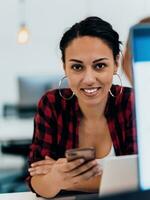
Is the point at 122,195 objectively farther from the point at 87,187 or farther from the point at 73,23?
the point at 73,23

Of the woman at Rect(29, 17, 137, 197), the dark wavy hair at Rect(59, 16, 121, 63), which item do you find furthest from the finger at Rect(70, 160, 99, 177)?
the dark wavy hair at Rect(59, 16, 121, 63)

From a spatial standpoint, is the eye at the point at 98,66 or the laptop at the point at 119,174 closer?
the laptop at the point at 119,174

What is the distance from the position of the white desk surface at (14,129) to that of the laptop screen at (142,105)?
2.34 metres

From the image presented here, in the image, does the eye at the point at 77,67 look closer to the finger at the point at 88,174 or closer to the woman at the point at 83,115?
the woman at the point at 83,115

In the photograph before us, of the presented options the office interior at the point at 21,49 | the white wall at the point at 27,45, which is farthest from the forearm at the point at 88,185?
the white wall at the point at 27,45

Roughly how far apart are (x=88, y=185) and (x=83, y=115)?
0.16 meters

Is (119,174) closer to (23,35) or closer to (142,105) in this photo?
(142,105)

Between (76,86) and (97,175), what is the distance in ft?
0.59

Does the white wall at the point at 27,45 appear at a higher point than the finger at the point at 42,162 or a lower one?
higher

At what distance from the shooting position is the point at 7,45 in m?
3.87

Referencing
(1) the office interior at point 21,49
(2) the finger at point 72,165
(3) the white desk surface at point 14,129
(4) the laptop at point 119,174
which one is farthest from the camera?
(1) the office interior at point 21,49

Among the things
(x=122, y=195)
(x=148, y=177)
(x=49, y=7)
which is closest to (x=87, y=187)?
(x=148, y=177)

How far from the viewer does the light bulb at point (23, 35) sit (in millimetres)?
3854

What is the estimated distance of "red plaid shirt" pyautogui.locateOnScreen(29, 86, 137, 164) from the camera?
0.85 meters
